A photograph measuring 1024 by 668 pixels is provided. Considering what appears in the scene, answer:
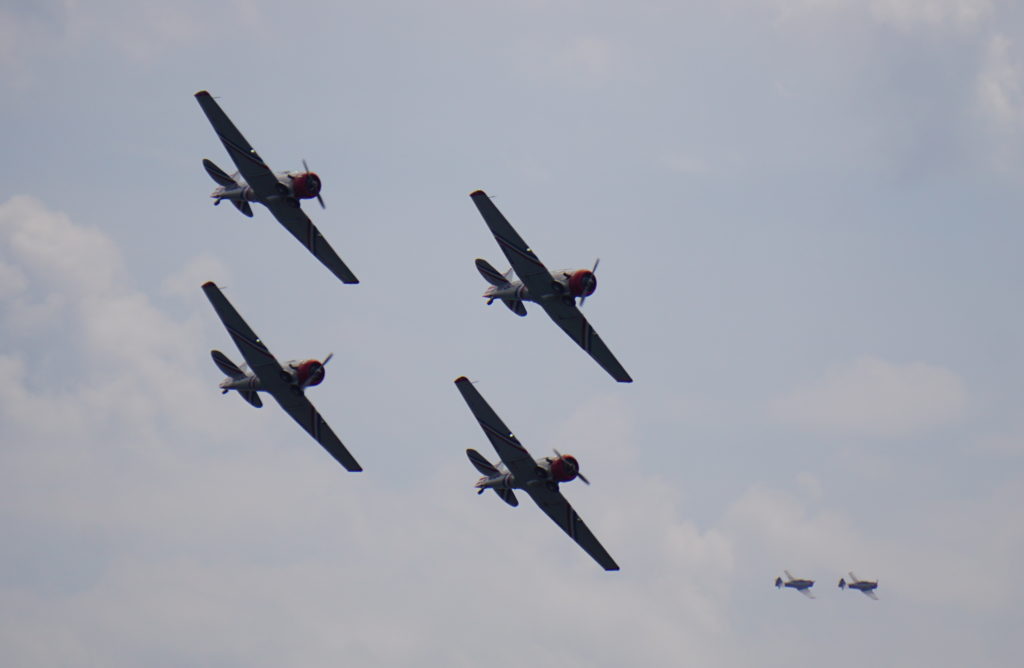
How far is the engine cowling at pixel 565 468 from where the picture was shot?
7325 cm

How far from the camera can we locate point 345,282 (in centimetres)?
7450

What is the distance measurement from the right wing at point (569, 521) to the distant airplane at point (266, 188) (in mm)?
18957

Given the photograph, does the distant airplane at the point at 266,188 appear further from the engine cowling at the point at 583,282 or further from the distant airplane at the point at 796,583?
the distant airplane at the point at 796,583

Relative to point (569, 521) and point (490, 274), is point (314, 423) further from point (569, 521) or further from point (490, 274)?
point (569, 521)

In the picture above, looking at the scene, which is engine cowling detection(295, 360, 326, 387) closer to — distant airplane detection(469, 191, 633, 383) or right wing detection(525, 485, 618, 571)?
distant airplane detection(469, 191, 633, 383)

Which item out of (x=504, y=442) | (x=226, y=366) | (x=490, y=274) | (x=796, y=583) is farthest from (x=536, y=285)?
(x=796, y=583)

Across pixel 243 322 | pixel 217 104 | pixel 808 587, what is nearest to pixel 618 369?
pixel 243 322

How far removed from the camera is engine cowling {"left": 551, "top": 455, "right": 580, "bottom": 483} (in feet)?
240

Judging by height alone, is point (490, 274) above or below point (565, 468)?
above

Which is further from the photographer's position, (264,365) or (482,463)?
(482,463)

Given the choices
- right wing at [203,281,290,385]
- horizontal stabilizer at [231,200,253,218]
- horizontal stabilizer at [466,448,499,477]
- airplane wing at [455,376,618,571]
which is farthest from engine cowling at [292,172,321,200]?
horizontal stabilizer at [466,448,499,477]

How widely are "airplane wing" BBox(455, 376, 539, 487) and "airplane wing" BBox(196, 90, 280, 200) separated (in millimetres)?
18884

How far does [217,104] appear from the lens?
70.8m

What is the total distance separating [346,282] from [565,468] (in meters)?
18.5
